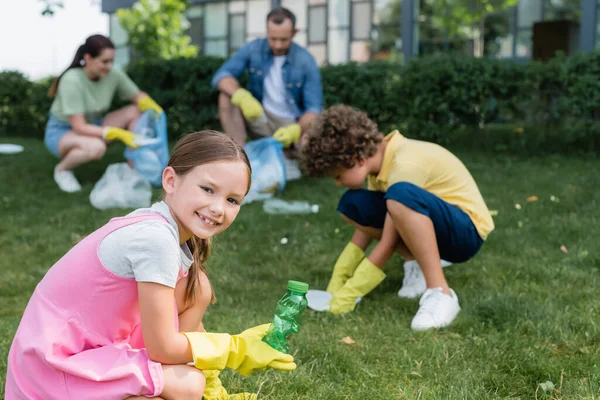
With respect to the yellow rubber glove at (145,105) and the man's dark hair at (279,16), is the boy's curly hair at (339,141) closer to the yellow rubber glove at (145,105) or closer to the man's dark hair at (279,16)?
the man's dark hair at (279,16)

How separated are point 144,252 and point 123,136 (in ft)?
12.4

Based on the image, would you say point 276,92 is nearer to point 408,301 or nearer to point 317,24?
point 408,301

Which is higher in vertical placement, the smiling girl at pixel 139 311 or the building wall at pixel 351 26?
the building wall at pixel 351 26

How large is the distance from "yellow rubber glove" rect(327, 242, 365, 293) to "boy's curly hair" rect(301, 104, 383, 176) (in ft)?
1.28

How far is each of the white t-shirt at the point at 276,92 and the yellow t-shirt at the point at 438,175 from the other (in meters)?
2.64

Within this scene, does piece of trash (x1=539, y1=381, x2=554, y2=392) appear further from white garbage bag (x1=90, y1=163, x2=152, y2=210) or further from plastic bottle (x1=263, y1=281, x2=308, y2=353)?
white garbage bag (x1=90, y1=163, x2=152, y2=210)

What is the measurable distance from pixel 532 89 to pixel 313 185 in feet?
8.23

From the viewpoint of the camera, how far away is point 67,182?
17.9ft

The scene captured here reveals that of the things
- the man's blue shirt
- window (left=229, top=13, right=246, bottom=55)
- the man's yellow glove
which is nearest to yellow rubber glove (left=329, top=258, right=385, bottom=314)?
the man's yellow glove

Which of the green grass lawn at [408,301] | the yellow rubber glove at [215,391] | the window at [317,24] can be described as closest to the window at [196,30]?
the window at [317,24]

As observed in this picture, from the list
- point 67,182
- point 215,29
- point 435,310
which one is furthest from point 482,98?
point 215,29

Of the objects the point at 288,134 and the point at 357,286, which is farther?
the point at 288,134

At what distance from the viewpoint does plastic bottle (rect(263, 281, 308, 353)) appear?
1.74 metres

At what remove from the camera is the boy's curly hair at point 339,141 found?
287 centimetres
